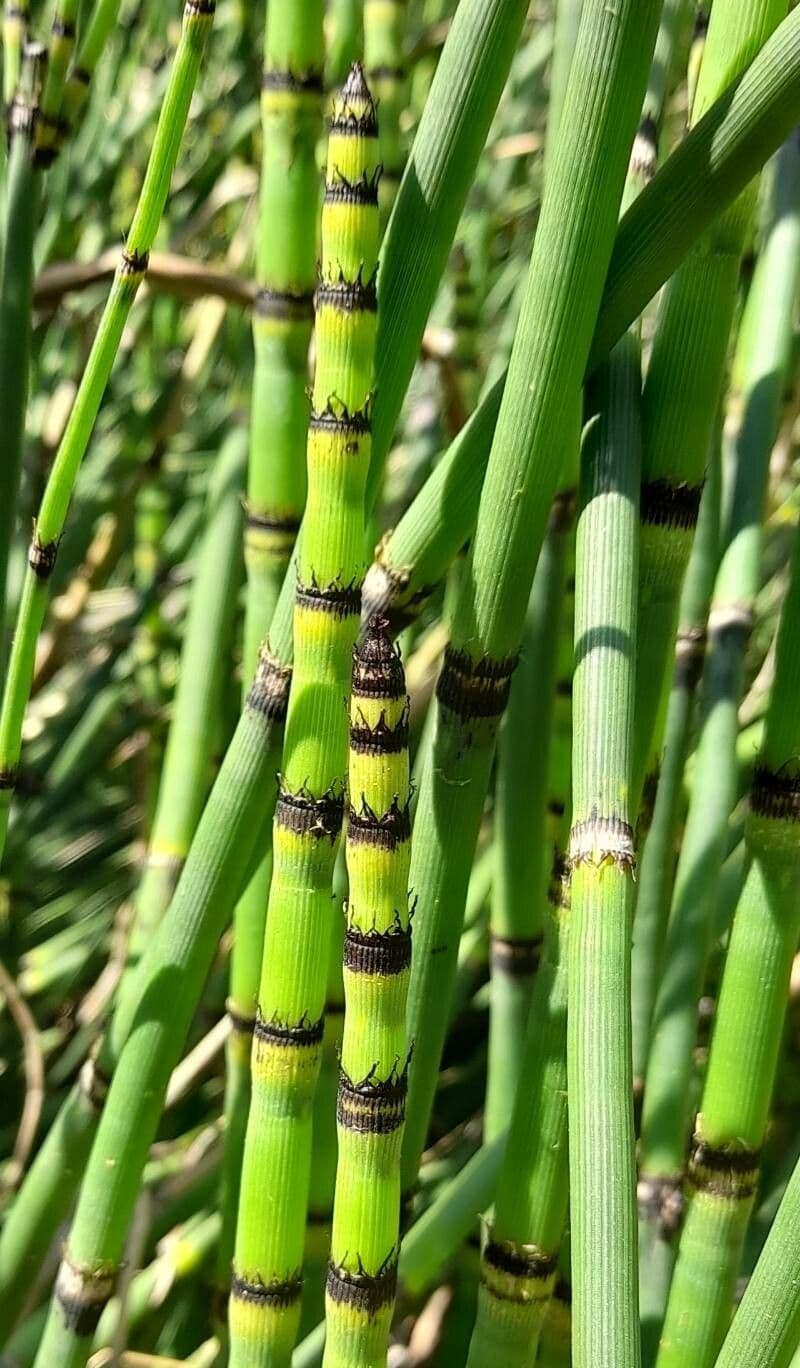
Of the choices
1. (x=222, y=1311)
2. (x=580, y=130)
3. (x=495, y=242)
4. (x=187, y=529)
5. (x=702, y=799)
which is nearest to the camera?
(x=580, y=130)

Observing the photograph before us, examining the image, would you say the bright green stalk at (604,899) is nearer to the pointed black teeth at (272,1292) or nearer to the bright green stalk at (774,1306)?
the bright green stalk at (774,1306)

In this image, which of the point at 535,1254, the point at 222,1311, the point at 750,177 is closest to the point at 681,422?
the point at 750,177

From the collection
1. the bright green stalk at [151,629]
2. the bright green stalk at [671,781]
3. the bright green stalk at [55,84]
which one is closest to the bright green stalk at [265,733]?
the bright green stalk at [671,781]

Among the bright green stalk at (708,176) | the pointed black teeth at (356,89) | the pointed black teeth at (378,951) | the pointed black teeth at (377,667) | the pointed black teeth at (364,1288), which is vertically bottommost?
the pointed black teeth at (364,1288)

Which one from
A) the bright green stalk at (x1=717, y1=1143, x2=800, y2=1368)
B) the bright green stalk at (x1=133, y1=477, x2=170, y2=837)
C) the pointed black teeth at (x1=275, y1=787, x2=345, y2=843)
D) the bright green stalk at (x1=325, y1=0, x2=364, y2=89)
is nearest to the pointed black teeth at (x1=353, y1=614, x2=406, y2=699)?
the pointed black teeth at (x1=275, y1=787, x2=345, y2=843)

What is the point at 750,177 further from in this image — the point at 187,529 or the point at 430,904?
the point at 187,529

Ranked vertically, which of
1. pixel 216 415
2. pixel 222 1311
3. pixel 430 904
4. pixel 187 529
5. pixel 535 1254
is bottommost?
pixel 222 1311

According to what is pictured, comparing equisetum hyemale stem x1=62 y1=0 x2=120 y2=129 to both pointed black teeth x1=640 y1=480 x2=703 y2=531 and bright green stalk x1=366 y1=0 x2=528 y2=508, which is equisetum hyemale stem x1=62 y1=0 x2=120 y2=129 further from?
pointed black teeth x1=640 y1=480 x2=703 y2=531
